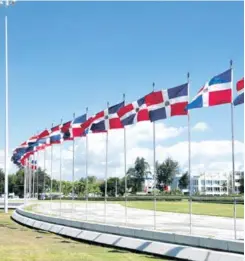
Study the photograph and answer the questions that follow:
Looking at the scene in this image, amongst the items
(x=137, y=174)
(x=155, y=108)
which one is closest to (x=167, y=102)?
(x=155, y=108)

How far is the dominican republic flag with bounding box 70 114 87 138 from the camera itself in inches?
1120

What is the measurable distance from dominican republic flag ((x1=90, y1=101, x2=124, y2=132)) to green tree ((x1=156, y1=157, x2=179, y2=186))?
12839 cm

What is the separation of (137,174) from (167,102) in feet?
437

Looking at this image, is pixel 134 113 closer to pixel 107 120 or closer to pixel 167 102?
pixel 167 102

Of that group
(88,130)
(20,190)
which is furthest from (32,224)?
(20,190)

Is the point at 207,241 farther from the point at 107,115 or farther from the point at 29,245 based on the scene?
the point at 107,115

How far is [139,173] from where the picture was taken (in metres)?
152

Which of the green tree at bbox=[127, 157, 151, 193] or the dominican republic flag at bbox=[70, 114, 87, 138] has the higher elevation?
the dominican republic flag at bbox=[70, 114, 87, 138]

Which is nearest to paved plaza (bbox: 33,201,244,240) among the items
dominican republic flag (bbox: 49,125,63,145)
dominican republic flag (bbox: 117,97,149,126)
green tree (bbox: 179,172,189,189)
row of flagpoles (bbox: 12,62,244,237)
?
row of flagpoles (bbox: 12,62,244,237)

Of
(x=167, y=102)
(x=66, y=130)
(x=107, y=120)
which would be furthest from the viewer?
(x=66, y=130)

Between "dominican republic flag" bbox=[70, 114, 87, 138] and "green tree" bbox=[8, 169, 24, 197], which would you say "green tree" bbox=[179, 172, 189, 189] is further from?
"dominican republic flag" bbox=[70, 114, 87, 138]

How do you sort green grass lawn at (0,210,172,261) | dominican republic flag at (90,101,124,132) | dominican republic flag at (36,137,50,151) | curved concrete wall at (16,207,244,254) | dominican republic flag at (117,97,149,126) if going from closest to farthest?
curved concrete wall at (16,207,244,254)
green grass lawn at (0,210,172,261)
dominican republic flag at (117,97,149,126)
dominican republic flag at (90,101,124,132)
dominican republic flag at (36,137,50,151)

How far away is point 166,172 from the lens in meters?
154

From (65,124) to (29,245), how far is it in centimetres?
1283
